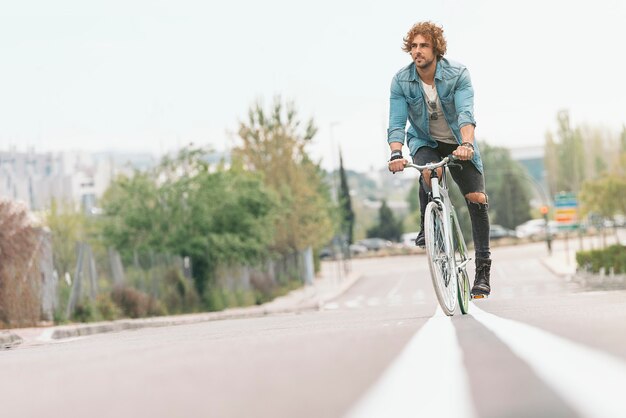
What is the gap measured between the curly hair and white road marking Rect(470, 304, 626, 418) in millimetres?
2903

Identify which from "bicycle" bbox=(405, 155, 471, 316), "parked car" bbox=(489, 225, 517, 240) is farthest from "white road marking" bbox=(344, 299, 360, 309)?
"parked car" bbox=(489, 225, 517, 240)

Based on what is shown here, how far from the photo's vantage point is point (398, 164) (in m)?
7.92

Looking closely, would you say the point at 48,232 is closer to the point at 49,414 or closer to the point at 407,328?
the point at 407,328

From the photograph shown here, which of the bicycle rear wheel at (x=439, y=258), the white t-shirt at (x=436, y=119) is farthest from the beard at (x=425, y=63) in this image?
the bicycle rear wheel at (x=439, y=258)

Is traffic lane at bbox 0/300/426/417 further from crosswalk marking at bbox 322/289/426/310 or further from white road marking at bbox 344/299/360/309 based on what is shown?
white road marking at bbox 344/299/360/309

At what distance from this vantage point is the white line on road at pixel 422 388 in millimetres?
3221

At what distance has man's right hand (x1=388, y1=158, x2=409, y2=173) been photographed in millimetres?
7915

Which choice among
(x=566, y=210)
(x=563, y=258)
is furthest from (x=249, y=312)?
(x=566, y=210)

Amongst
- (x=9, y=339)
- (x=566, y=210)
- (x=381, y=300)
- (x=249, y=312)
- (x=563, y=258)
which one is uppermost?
(x=566, y=210)

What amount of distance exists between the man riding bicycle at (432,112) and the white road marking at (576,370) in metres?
2.58

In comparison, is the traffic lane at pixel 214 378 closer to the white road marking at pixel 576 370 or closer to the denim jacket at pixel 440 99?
the white road marking at pixel 576 370

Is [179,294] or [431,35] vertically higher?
[431,35]

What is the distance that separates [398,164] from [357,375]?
12.8ft

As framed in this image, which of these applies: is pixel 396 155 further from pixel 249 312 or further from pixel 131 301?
pixel 249 312
